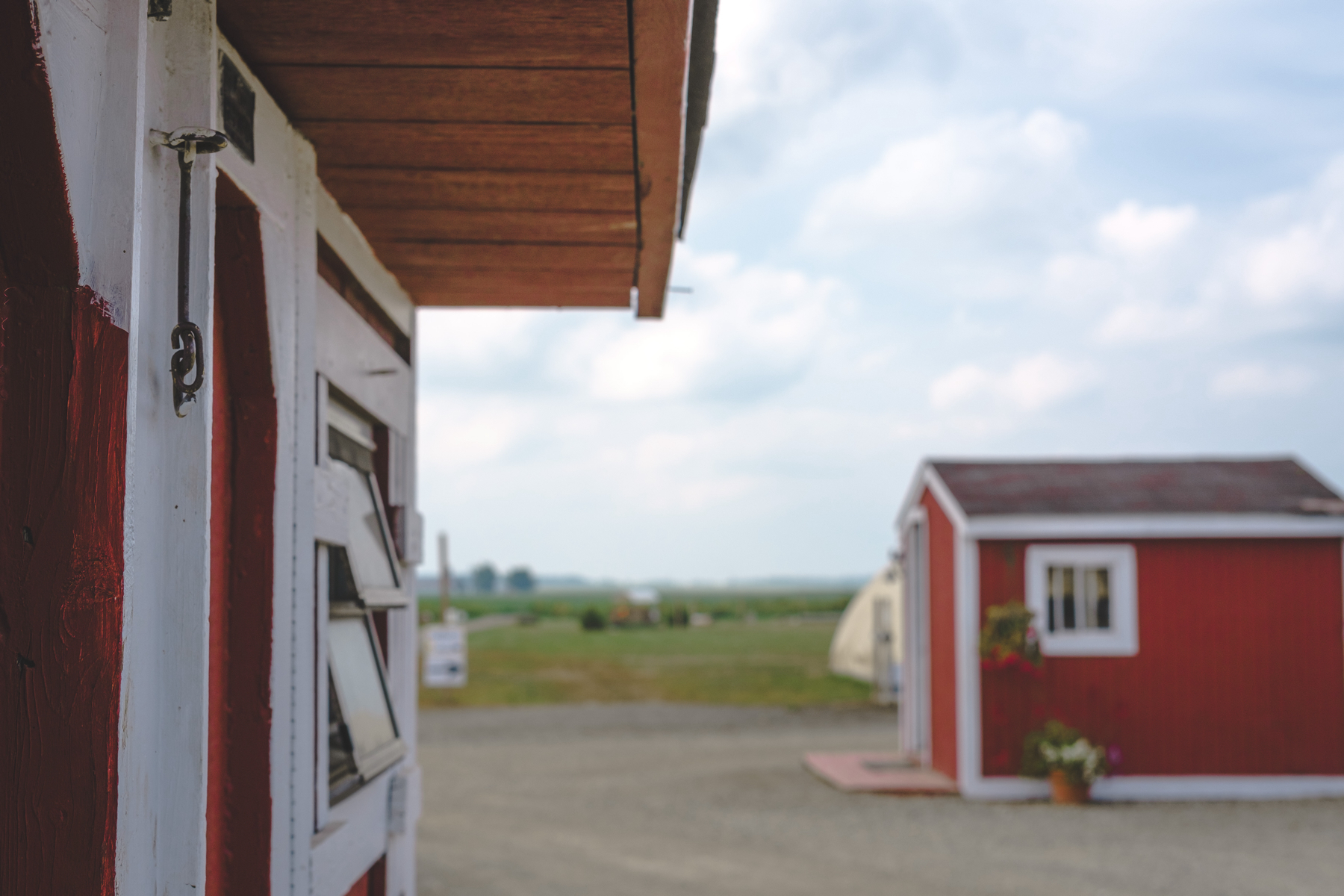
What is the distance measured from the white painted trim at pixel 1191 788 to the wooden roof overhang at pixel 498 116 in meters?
8.70

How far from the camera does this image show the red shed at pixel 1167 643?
10.7 m

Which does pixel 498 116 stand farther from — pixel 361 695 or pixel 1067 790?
pixel 1067 790

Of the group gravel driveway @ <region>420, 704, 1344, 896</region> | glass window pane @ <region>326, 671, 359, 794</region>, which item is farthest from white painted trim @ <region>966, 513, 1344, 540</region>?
glass window pane @ <region>326, 671, 359, 794</region>

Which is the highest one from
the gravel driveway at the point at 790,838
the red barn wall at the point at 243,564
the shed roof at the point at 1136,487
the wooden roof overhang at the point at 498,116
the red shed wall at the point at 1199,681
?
the wooden roof overhang at the point at 498,116

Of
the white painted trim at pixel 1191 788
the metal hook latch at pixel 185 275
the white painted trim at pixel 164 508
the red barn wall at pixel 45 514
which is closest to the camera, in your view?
the red barn wall at pixel 45 514

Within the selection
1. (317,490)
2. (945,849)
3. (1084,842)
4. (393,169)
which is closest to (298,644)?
(317,490)

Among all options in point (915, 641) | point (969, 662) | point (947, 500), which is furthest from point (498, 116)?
point (915, 641)

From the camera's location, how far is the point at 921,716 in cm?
1256

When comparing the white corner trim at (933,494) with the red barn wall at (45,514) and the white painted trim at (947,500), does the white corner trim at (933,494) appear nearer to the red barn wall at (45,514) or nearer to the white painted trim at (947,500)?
the white painted trim at (947,500)

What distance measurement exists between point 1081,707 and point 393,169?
→ 380 inches

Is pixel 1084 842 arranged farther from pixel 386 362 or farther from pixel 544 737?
pixel 544 737

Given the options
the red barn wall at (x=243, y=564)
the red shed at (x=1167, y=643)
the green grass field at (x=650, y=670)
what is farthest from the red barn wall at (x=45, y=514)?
the green grass field at (x=650, y=670)

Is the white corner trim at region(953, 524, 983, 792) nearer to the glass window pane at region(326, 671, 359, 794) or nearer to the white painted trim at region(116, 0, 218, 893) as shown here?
the glass window pane at region(326, 671, 359, 794)

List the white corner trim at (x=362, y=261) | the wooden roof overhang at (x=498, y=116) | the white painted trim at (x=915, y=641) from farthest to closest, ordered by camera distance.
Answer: the white painted trim at (x=915, y=641)
the white corner trim at (x=362, y=261)
the wooden roof overhang at (x=498, y=116)
